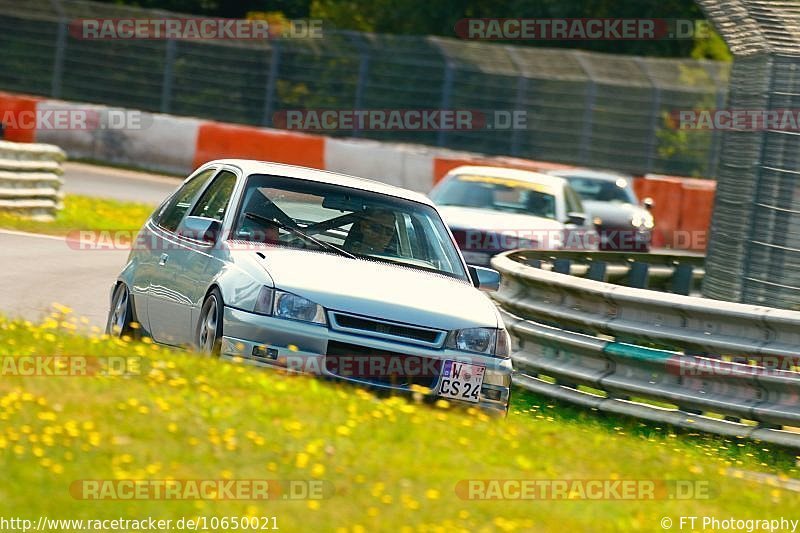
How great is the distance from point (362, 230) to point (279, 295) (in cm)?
132

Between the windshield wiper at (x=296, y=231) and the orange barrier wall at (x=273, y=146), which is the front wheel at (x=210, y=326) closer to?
the windshield wiper at (x=296, y=231)

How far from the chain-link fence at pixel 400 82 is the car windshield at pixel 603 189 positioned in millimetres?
5328

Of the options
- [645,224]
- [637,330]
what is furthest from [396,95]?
[637,330]

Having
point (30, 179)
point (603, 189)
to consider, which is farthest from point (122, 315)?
point (603, 189)

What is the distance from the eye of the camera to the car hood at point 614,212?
83.2ft

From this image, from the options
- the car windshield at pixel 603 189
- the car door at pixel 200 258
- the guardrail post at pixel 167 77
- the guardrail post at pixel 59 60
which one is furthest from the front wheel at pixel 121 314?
the guardrail post at pixel 59 60

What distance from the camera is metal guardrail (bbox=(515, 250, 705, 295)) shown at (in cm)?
1452

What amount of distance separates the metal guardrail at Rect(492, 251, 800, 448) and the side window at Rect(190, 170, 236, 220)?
2613 mm

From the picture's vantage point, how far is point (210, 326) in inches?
349

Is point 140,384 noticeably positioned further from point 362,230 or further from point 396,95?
point 396,95

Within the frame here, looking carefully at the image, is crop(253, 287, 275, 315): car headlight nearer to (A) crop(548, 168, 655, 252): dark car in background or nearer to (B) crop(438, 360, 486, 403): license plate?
(B) crop(438, 360, 486, 403): license plate

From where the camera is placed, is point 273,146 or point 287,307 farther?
point 273,146

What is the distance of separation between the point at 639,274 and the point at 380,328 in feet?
26.0

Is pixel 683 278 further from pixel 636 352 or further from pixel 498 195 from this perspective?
pixel 636 352
